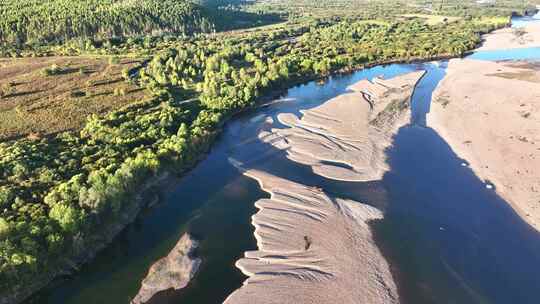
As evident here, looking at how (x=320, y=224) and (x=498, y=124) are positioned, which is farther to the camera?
(x=498, y=124)

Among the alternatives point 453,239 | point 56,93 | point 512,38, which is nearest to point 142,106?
point 56,93

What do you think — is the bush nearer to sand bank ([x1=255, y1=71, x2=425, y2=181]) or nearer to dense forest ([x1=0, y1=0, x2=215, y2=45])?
dense forest ([x1=0, y1=0, x2=215, y2=45])

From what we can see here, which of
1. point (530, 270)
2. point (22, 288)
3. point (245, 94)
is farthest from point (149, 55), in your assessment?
point (530, 270)

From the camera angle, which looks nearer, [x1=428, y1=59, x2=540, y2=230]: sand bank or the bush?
[x1=428, y1=59, x2=540, y2=230]: sand bank

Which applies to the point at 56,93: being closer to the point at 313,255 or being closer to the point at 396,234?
the point at 313,255

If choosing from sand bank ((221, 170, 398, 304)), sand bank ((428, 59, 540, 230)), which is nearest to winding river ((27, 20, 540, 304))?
sand bank ((221, 170, 398, 304))
